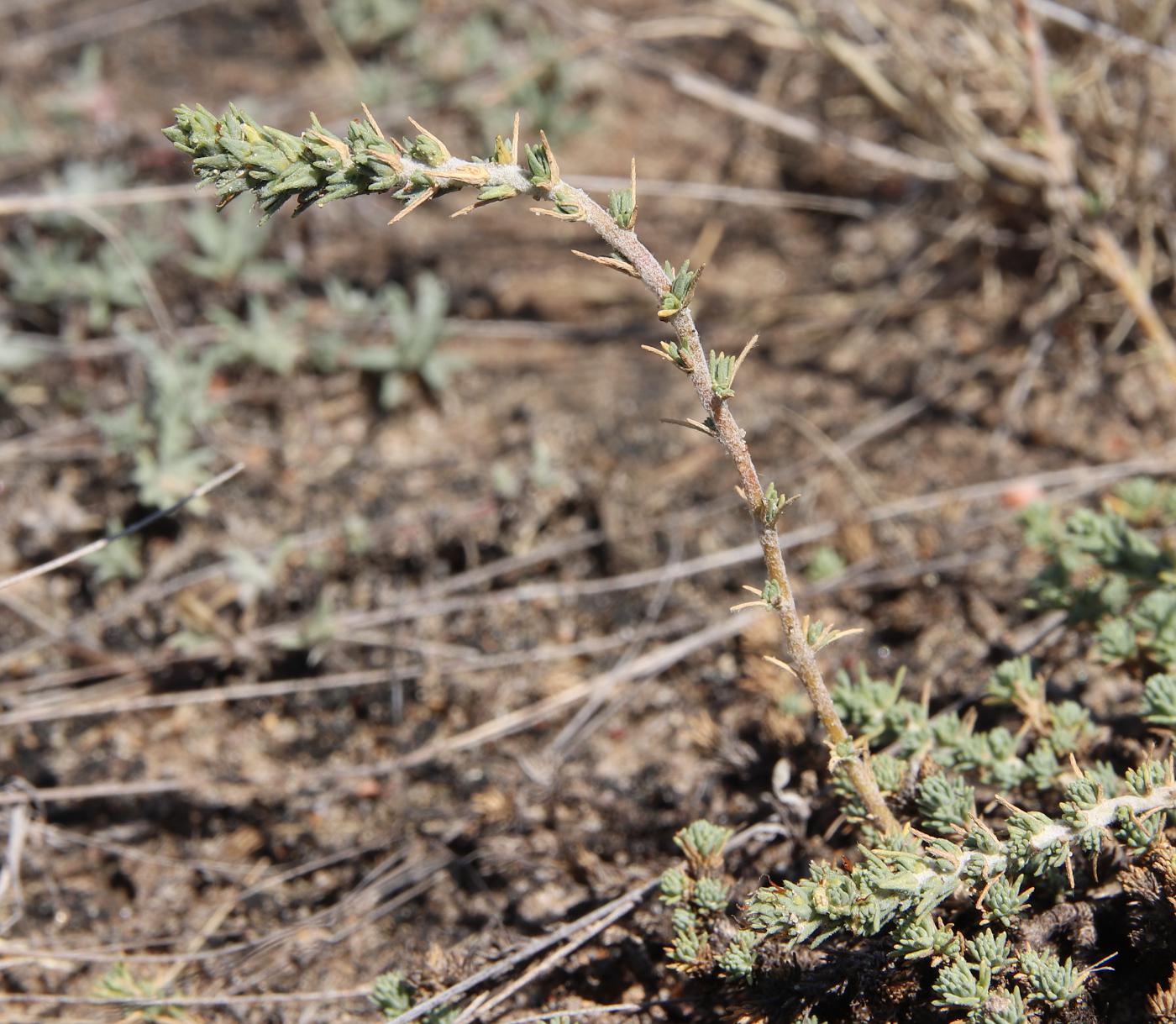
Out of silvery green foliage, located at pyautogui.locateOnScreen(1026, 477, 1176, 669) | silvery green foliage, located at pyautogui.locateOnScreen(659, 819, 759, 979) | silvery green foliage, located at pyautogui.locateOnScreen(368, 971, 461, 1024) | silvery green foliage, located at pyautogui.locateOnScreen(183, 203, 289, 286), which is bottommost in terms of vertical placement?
silvery green foliage, located at pyautogui.locateOnScreen(368, 971, 461, 1024)

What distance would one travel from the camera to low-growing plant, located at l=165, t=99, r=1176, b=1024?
1586 millimetres

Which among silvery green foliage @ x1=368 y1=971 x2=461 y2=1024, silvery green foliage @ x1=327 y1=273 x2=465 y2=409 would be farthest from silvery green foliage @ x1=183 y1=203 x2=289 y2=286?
silvery green foliage @ x1=368 y1=971 x2=461 y2=1024

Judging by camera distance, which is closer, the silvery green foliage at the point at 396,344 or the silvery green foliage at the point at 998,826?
the silvery green foliage at the point at 998,826

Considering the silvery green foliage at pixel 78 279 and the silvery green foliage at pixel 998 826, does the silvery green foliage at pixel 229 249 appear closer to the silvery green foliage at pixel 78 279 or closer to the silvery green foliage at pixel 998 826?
the silvery green foliage at pixel 78 279

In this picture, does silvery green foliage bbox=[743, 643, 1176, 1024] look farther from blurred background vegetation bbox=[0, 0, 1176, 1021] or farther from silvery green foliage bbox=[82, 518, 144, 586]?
silvery green foliage bbox=[82, 518, 144, 586]

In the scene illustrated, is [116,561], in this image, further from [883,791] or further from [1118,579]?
[1118,579]

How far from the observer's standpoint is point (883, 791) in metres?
2.05

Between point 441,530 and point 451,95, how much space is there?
234 cm

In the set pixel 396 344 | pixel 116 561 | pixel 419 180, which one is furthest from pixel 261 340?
pixel 419 180

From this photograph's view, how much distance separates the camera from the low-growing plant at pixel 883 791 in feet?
5.20

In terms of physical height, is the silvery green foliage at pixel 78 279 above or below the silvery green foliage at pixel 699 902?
above

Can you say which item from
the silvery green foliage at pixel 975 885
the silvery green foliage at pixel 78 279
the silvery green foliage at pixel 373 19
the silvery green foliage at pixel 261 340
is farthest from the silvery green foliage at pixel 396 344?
the silvery green foliage at pixel 975 885

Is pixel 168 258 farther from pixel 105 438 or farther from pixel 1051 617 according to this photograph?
pixel 1051 617

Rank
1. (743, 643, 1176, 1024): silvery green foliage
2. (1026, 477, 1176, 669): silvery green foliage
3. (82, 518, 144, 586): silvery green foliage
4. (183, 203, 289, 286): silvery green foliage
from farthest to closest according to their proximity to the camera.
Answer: (183, 203, 289, 286): silvery green foliage
(82, 518, 144, 586): silvery green foliage
(1026, 477, 1176, 669): silvery green foliage
(743, 643, 1176, 1024): silvery green foliage
